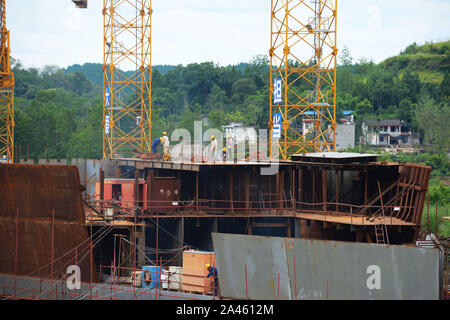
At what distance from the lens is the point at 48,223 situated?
29.7 metres

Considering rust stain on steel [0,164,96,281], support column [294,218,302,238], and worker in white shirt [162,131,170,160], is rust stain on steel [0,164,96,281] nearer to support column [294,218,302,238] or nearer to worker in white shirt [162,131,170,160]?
support column [294,218,302,238]

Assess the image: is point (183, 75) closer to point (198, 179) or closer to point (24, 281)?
point (198, 179)

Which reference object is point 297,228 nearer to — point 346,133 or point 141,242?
point 141,242

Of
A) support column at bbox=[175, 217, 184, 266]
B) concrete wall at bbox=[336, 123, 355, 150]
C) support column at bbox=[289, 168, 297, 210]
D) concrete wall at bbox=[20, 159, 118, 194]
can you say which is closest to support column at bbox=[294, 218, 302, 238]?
support column at bbox=[289, 168, 297, 210]

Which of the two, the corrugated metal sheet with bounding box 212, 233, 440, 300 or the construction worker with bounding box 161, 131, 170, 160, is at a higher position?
the construction worker with bounding box 161, 131, 170, 160

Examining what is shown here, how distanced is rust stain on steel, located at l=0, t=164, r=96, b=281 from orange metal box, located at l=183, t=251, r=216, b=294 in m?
4.71

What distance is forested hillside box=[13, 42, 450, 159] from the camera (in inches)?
3287

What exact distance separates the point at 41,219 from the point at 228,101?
269 feet

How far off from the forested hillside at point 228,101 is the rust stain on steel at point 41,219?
48.8 meters

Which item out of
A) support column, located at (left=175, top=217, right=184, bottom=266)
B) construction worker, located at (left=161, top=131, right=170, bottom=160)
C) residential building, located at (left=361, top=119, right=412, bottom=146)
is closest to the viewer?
support column, located at (left=175, top=217, right=184, bottom=266)

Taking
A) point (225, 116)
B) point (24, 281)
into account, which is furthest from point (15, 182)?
point (225, 116)

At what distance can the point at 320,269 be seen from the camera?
2005 centimetres

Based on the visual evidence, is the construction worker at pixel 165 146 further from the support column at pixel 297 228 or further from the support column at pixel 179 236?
the support column at pixel 297 228

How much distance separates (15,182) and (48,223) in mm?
2397
